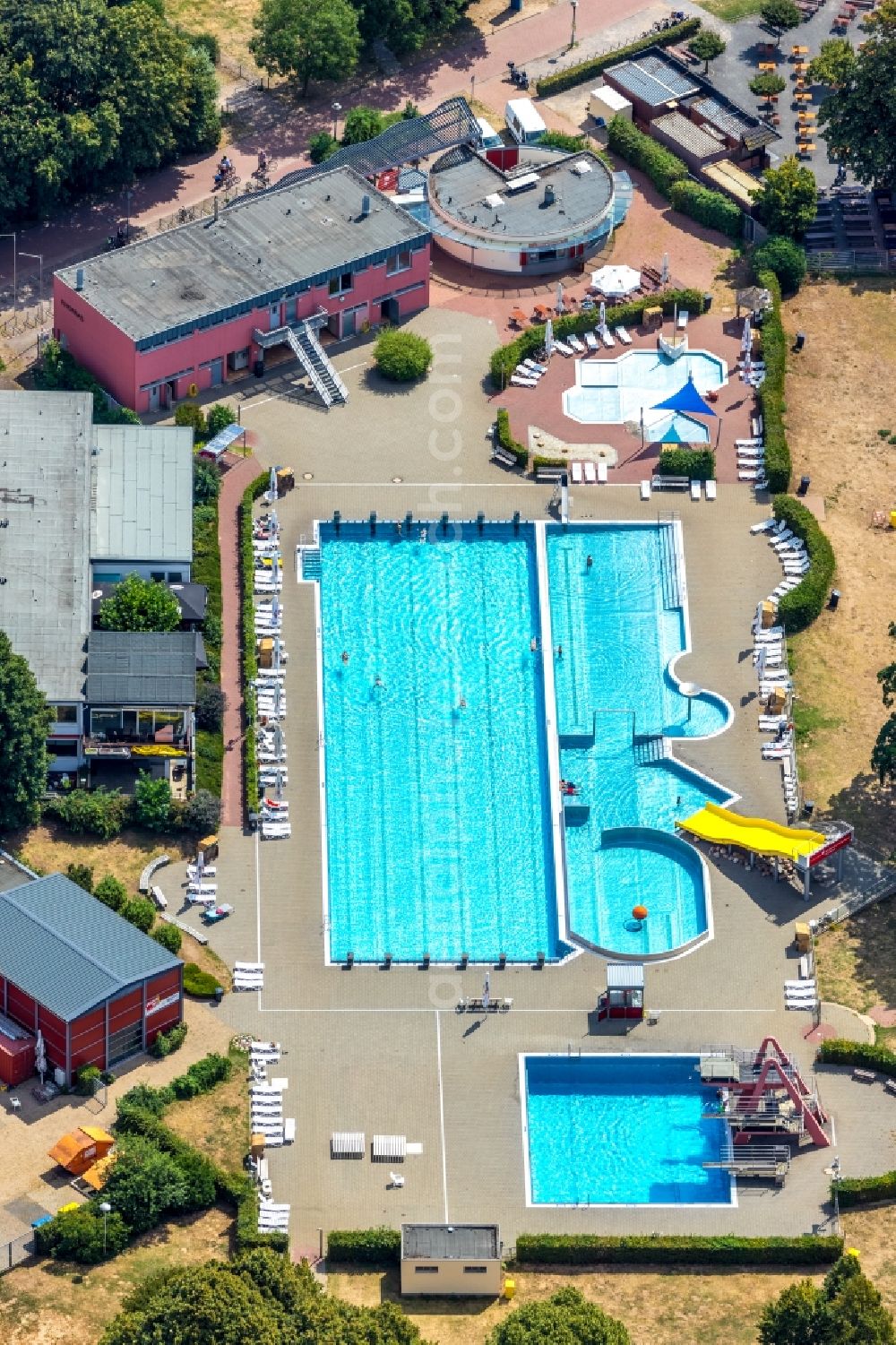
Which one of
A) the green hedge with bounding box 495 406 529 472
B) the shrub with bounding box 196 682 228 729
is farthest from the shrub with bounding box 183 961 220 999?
the green hedge with bounding box 495 406 529 472

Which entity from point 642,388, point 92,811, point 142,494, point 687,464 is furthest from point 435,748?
point 642,388

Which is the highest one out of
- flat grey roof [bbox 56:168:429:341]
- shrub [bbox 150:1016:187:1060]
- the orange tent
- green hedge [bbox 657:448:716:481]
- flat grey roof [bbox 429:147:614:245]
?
flat grey roof [bbox 56:168:429:341]

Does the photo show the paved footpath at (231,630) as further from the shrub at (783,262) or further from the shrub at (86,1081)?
the shrub at (783,262)

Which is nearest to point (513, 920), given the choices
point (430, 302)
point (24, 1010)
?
point (24, 1010)

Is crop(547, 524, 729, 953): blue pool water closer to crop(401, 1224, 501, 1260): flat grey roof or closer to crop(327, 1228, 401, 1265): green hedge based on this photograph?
crop(401, 1224, 501, 1260): flat grey roof

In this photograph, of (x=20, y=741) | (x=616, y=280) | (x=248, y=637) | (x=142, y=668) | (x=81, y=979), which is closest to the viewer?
(x=81, y=979)

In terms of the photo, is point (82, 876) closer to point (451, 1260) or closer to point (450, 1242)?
point (450, 1242)

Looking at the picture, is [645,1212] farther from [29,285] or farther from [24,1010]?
[29,285]
